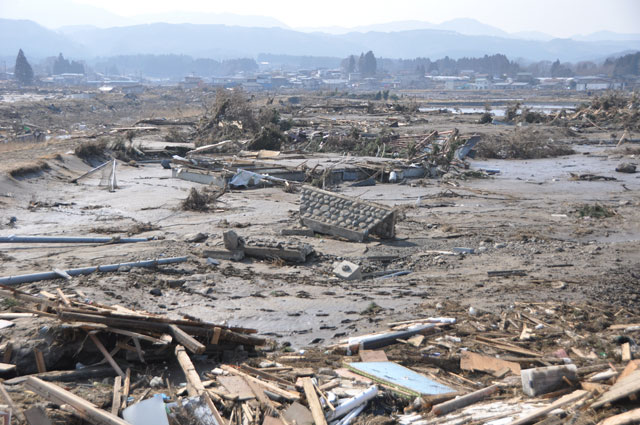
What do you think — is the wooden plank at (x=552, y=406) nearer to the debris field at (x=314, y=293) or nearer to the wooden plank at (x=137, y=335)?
the debris field at (x=314, y=293)

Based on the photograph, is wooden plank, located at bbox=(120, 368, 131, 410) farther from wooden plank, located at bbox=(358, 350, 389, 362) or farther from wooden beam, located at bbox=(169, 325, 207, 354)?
wooden plank, located at bbox=(358, 350, 389, 362)

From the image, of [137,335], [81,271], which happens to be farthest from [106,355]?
[81,271]

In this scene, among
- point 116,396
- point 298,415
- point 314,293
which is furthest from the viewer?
point 314,293

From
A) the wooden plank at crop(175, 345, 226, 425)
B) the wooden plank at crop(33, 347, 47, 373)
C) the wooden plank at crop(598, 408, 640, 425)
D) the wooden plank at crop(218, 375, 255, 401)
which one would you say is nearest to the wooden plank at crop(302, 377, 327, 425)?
the wooden plank at crop(218, 375, 255, 401)

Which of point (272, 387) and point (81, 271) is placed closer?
point (272, 387)

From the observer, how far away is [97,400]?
4672 mm

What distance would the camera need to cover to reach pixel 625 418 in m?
3.74

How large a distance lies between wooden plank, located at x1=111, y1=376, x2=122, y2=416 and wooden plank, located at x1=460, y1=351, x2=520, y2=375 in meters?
3.36

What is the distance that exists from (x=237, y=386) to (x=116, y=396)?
40.0 inches

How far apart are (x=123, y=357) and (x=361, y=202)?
7.20 metres

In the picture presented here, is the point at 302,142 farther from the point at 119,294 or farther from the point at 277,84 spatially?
the point at 277,84

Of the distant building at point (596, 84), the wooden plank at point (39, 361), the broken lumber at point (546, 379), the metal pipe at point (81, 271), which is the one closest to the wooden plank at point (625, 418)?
the broken lumber at point (546, 379)

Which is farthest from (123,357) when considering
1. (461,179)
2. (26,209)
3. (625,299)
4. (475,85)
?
(475,85)

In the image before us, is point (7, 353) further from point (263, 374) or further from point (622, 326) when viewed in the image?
point (622, 326)
